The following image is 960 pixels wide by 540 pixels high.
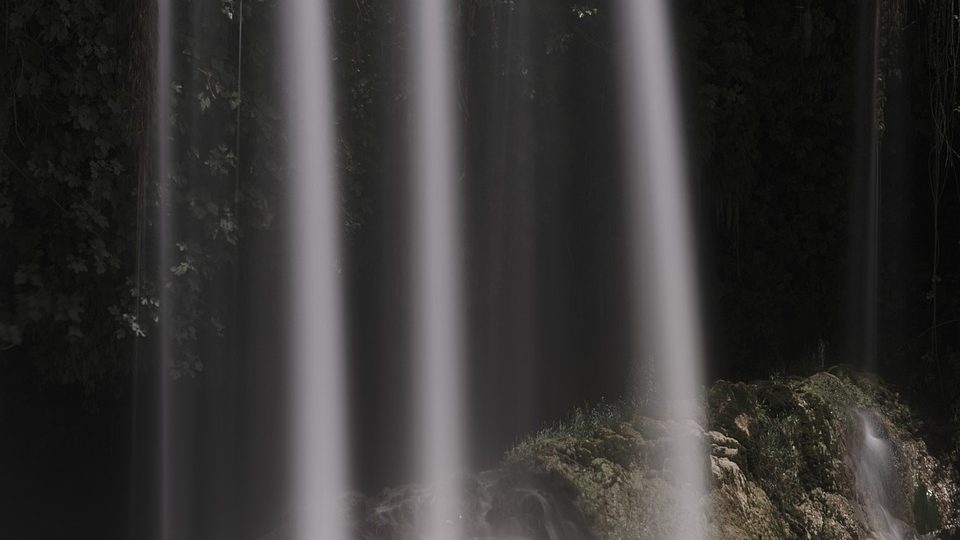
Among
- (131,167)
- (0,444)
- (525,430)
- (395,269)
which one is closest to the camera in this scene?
(131,167)

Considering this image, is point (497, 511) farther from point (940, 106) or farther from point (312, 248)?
point (940, 106)

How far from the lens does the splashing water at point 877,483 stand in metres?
6.47

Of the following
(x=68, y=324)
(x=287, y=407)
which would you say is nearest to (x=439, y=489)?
(x=287, y=407)

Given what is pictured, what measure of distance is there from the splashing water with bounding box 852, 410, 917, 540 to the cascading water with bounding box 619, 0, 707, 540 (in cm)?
142

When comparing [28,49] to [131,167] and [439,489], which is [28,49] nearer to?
[131,167]

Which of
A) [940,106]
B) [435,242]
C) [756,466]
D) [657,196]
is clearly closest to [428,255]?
[435,242]

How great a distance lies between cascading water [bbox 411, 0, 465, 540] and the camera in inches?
300

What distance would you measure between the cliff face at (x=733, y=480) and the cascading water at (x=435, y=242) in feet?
4.50

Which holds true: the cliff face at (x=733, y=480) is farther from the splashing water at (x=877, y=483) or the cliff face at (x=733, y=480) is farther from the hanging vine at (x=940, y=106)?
the hanging vine at (x=940, y=106)

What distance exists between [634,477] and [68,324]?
3.77 metres

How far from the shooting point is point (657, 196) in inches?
349

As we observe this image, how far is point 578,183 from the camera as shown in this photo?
864 centimetres

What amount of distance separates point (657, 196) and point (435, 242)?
228cm

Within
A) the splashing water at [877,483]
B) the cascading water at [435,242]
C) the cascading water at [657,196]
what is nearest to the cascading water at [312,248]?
the cascading water at [435,242]
